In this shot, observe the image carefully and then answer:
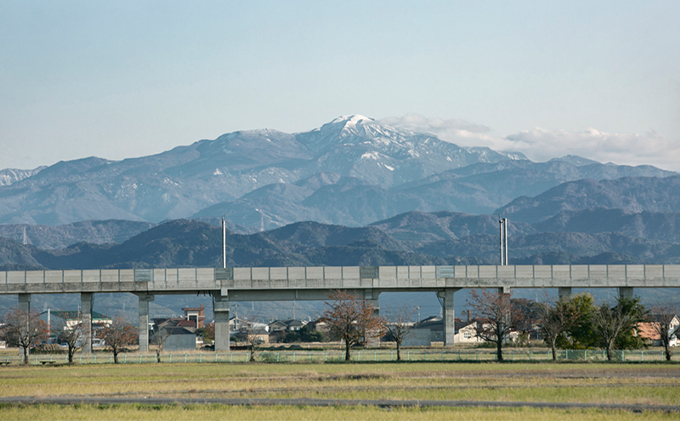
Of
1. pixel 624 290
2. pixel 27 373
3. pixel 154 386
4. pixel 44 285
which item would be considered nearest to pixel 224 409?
pixel 154 386

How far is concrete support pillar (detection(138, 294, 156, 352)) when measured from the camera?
8569 cm

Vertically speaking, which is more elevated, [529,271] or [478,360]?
[529,271]

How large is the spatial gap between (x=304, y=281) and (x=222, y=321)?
10.9 m

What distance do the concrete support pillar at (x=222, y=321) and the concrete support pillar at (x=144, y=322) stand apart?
26.7 ft

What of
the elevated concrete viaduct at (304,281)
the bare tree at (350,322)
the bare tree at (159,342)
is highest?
the elevated concrete viaduct at (304,281)

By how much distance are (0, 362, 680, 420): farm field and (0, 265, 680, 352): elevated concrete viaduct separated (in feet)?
94.3

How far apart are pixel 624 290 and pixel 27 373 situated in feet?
222

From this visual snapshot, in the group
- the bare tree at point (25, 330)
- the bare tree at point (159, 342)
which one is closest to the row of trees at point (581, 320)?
the bare tree at point (159, 342)

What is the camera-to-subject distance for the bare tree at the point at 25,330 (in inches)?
2699

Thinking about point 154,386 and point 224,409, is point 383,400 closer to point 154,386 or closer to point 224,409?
point 224,409

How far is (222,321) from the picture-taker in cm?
8694

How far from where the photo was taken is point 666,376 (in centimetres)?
4512

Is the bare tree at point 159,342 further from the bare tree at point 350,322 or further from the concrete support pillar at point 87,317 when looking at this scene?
the bare tree at point 350,322

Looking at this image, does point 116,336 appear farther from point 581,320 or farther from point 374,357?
point 581,320
